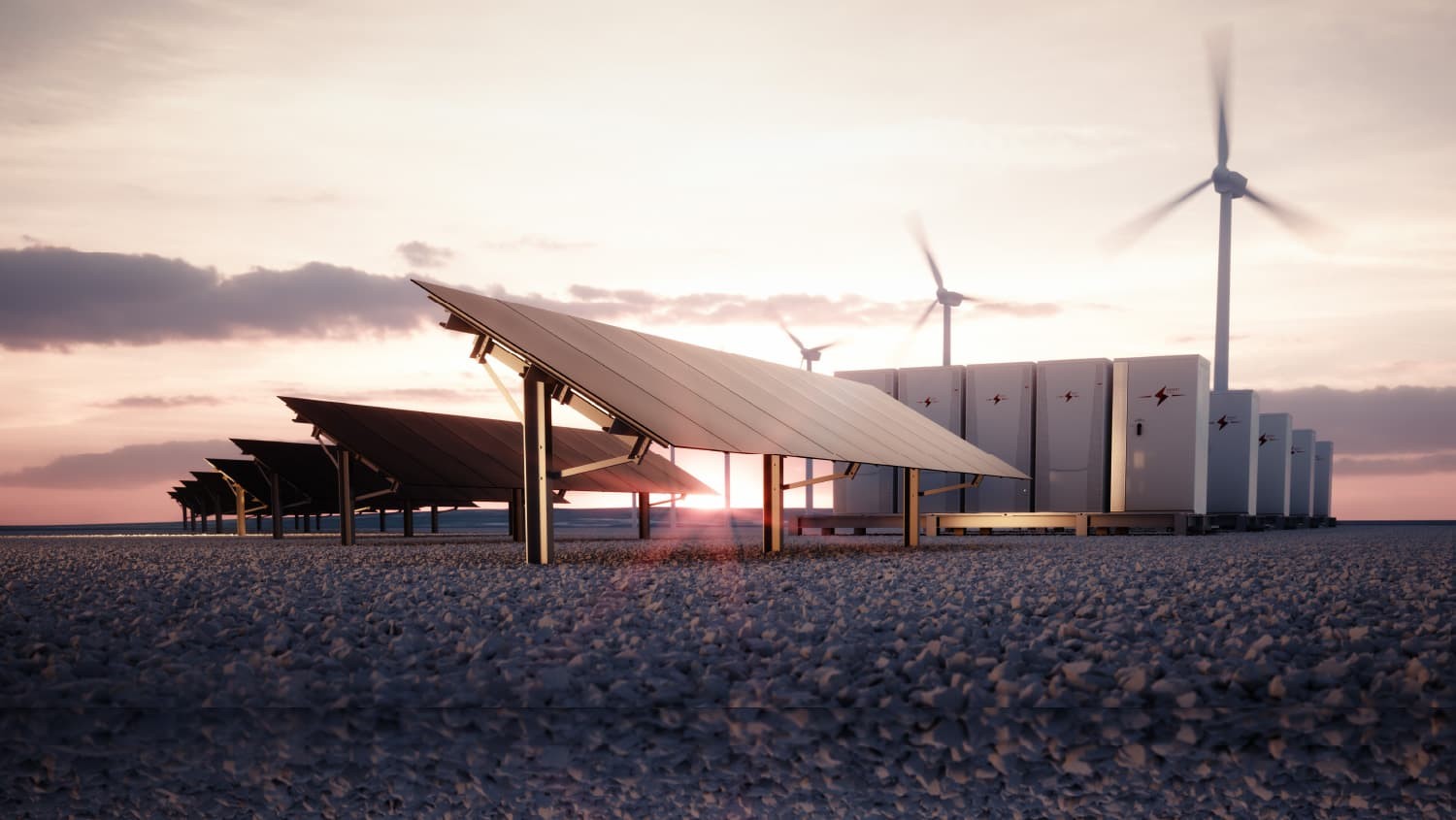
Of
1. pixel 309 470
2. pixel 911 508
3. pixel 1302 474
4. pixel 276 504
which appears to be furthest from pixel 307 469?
pixel 1302 474

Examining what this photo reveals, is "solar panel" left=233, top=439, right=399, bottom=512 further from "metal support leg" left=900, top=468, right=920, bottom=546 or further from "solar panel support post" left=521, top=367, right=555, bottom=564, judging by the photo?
"solar panel support post" left=521, top=367, right=555, bottom=564

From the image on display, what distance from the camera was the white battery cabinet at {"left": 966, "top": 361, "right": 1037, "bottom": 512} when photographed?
95.3 ft

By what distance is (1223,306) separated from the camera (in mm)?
38406

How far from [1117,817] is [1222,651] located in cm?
268

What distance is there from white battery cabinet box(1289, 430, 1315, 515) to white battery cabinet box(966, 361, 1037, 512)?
21.0 meters

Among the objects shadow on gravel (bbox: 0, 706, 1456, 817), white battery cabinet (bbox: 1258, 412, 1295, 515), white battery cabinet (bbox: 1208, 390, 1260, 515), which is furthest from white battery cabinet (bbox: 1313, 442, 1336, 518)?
shadow on gravel (bbox: 0, 706, 1456, 817)

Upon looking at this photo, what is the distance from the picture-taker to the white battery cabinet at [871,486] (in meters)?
31.0

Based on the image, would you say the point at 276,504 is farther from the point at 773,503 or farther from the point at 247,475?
the point at 773,503

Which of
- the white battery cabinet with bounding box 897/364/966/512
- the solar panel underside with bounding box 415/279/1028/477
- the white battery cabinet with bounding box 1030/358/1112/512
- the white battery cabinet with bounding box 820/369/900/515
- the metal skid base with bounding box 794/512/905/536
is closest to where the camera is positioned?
the solar panel underside with bounding box 415/279/1028/477

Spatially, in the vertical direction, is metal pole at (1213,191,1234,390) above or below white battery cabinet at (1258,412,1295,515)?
above

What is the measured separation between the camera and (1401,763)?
14.8 feet

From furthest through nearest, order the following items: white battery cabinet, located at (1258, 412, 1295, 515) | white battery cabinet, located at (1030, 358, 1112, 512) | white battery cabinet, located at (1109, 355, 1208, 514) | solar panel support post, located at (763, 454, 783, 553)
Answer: white battery cabinet, located at (1258, 412, 1295, 515)
white battery cabinet, located at (1030, 358, 1112, 512)
white battery cabinet, located at (1109, 355, 1208, 514)
solar panel support post, located at (763, 454, 783, 553)

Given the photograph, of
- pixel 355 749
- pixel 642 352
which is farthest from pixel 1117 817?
pixel 642 352

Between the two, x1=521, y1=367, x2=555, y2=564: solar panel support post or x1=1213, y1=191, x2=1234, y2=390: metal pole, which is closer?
x1=521, y1=367, x2=555, y2=564: solar panel support post
